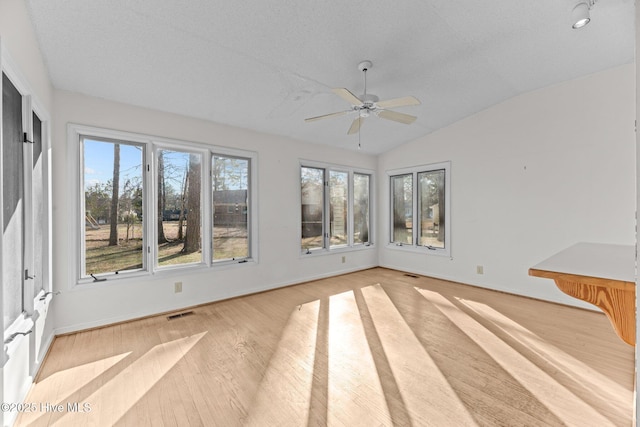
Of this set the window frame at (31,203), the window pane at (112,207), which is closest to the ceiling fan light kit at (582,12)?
the window frame at (31,203)

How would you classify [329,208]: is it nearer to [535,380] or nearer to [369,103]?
[369,103]

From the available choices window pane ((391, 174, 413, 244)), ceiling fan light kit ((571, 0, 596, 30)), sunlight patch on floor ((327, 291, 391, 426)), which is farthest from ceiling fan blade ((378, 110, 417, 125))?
window pane ((391, 174, 413, 244))

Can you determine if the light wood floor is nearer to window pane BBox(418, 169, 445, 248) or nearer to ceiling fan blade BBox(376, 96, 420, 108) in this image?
window pane BBox(418, 169, 445, 248)

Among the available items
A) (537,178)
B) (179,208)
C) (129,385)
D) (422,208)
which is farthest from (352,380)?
(422,208)

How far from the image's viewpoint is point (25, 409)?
1770mm

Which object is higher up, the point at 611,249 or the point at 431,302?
the point at 611,249

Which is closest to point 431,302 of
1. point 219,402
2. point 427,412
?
point 427,412

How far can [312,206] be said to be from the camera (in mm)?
5090

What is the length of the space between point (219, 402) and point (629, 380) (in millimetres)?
2969

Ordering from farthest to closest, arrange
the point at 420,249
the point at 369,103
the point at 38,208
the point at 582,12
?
the point at 420,249 < the point at 369,103 < the point at 38,208 < the point at 582,12

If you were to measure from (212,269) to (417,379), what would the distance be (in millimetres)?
2874

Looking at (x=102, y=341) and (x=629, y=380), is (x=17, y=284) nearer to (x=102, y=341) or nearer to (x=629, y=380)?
(x=102, y=341)

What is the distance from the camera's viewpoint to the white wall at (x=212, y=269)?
281 centimetres

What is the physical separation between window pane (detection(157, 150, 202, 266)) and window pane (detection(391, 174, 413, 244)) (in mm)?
3916
